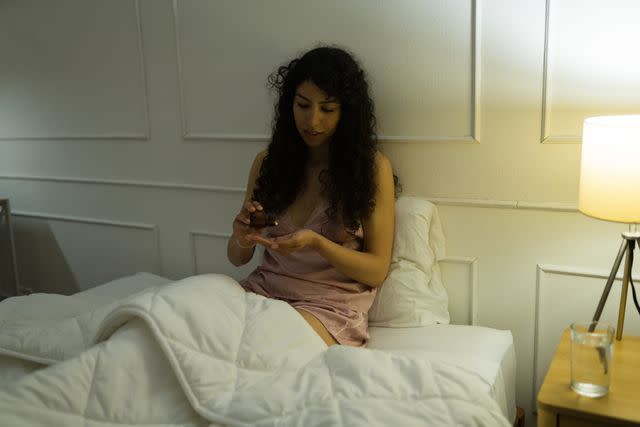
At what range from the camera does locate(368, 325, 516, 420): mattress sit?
4.94ft

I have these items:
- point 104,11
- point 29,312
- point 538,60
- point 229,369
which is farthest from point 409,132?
point 104,11

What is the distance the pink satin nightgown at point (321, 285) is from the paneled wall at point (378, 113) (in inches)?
12.6

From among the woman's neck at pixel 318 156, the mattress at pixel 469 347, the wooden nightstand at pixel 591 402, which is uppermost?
the woman's neck at pixel 318 156

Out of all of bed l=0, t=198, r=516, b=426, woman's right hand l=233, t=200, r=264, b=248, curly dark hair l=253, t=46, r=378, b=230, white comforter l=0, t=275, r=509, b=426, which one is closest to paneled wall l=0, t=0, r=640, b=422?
curly dark hair l=253, t=46, r=378, b=230

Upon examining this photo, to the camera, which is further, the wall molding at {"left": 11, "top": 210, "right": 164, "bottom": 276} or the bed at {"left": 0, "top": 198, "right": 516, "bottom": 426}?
the wall molding at {"left": 11, "top": 210, "right": 164, "bottom": 276}

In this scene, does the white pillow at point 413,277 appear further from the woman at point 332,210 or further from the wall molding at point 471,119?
the wall molding at point 471,119

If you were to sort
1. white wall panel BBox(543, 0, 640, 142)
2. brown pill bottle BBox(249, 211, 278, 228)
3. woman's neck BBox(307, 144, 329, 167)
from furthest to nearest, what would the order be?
woman's neck BBox(307, 144, 329, 167) < brown pill bottle BBox(249, 211, 278, 228) < white wall panel BBox(543, 0, 640, 142)

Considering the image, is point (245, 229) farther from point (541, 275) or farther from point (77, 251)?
point (77, 251)

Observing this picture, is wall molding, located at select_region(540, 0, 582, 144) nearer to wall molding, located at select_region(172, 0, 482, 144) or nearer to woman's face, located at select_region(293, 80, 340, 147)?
wall molding, located at select_region(172, 0, 482, 144)

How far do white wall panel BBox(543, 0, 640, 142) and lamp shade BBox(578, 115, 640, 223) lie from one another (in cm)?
27

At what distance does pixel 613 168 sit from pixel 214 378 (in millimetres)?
948

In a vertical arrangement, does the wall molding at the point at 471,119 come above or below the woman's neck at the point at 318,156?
above

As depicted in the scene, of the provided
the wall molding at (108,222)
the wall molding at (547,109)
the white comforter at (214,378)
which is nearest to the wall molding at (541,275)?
the wall molding at (547,109)

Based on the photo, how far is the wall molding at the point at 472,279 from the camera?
1.87 m
